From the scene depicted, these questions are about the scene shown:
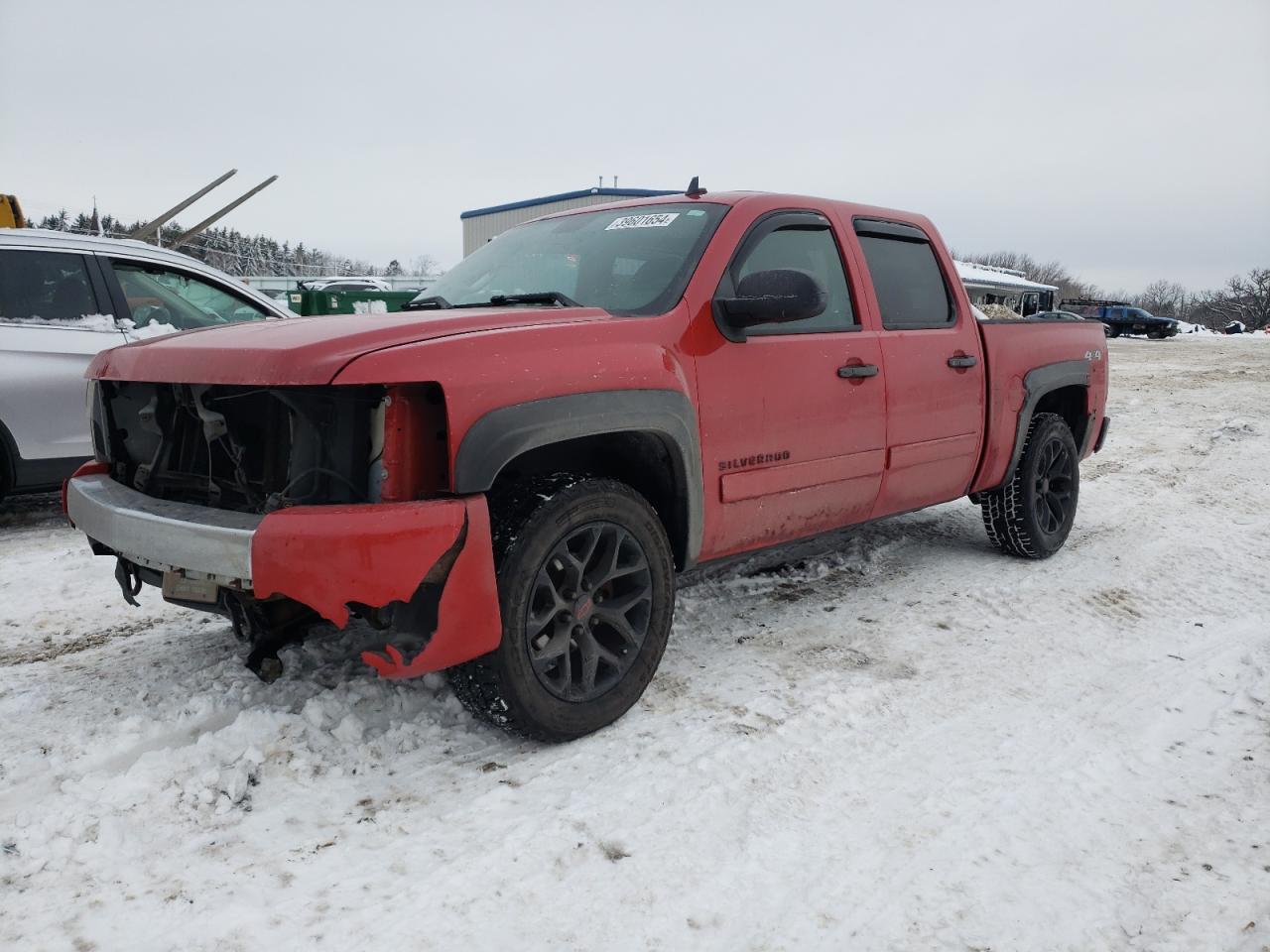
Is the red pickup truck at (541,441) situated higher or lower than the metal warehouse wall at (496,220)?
lower

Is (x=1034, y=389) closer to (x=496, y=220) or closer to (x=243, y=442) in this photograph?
(x=243, y=442)

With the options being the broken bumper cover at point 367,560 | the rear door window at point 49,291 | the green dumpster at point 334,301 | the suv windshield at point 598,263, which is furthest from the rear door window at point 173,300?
the green dumpster at point 334,301

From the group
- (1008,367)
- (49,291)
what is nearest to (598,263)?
(1008,367)

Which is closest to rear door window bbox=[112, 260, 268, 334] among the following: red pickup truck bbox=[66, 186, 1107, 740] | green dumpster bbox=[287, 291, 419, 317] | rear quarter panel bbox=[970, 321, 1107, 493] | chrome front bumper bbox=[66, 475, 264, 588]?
red pickup truck bbox=[66, 186, 1107, 740]

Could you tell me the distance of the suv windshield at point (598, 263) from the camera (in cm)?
310

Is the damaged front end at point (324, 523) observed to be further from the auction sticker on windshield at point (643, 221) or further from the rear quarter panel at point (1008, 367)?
the rear quarter panel at point (1008, 367)

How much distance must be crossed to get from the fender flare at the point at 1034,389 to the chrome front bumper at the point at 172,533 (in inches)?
151

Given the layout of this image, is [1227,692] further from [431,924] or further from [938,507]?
[938,507]

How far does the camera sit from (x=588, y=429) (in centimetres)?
260

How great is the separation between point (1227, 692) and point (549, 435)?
2587mm

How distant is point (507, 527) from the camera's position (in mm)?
2512

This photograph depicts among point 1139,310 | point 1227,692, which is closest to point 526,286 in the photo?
point 1227,692

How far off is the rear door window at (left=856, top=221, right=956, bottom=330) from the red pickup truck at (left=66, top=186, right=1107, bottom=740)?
0.02 m

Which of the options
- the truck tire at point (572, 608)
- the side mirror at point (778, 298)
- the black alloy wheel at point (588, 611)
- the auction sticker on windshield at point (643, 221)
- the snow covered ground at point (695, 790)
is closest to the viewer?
the snow covered ground at point (695, 790)
